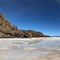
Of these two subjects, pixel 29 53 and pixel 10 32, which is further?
pixel 10 32

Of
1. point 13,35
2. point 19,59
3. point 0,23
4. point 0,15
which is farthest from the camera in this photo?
point 0,15

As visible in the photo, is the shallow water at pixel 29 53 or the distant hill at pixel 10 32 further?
the distant hill at pixel 10 32

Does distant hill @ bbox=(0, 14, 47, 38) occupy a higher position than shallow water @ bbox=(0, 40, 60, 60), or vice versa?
distant hill @ bbox=(0, 14, 47, 38)

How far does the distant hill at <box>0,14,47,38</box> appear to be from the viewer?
4940 cm

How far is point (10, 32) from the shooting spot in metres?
51.8

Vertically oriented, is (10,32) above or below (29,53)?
above

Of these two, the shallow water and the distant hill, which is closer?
the shallow water

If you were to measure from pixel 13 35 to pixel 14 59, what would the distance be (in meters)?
44.1

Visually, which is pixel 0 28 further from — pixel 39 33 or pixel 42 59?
pixel 42 59

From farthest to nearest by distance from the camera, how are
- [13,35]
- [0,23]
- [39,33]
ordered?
[39,33] → [0,23] → [13,35]

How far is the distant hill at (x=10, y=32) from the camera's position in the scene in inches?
1945

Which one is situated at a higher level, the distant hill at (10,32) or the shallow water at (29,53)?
the distant hill at (10,32)

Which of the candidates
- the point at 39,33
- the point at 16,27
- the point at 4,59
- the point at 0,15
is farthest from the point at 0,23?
the point at 4,59

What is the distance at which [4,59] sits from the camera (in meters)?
6.34
